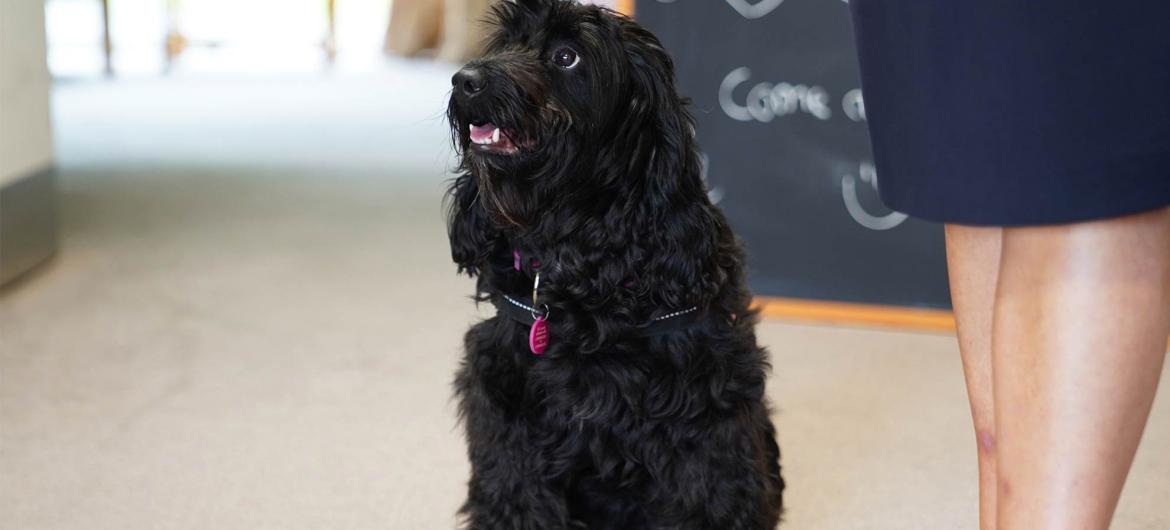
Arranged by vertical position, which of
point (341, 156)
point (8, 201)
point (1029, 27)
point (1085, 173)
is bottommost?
point (341, 156)

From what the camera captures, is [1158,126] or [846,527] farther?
[846,527]

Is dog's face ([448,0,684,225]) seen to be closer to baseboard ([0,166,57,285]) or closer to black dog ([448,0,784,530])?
black dog ([448,0,784,530])

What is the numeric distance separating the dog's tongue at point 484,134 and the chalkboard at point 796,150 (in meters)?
1.53

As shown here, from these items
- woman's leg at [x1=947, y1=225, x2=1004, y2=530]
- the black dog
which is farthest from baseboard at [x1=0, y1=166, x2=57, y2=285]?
woman's leg at [x1=947, y1=225, x2=1004, y2=530]

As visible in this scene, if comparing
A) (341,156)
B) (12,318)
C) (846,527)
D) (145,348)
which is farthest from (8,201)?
(341,156)

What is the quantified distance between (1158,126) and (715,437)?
633 mm

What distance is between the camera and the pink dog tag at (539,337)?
1508 millimetres

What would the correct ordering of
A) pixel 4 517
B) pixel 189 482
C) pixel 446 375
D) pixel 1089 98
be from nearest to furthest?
pixel 1089 98 < pixel 4 517 < pixel 189 482 < pixel 446 375

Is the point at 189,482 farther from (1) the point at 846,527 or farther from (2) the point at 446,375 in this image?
(1) the point at 846,527

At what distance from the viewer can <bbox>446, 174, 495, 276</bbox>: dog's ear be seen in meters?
1.57

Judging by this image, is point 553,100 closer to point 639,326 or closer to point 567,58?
point 567,58

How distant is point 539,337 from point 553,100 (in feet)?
0.93

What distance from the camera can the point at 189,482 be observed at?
2039 mm

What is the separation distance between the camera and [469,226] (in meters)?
1.58
